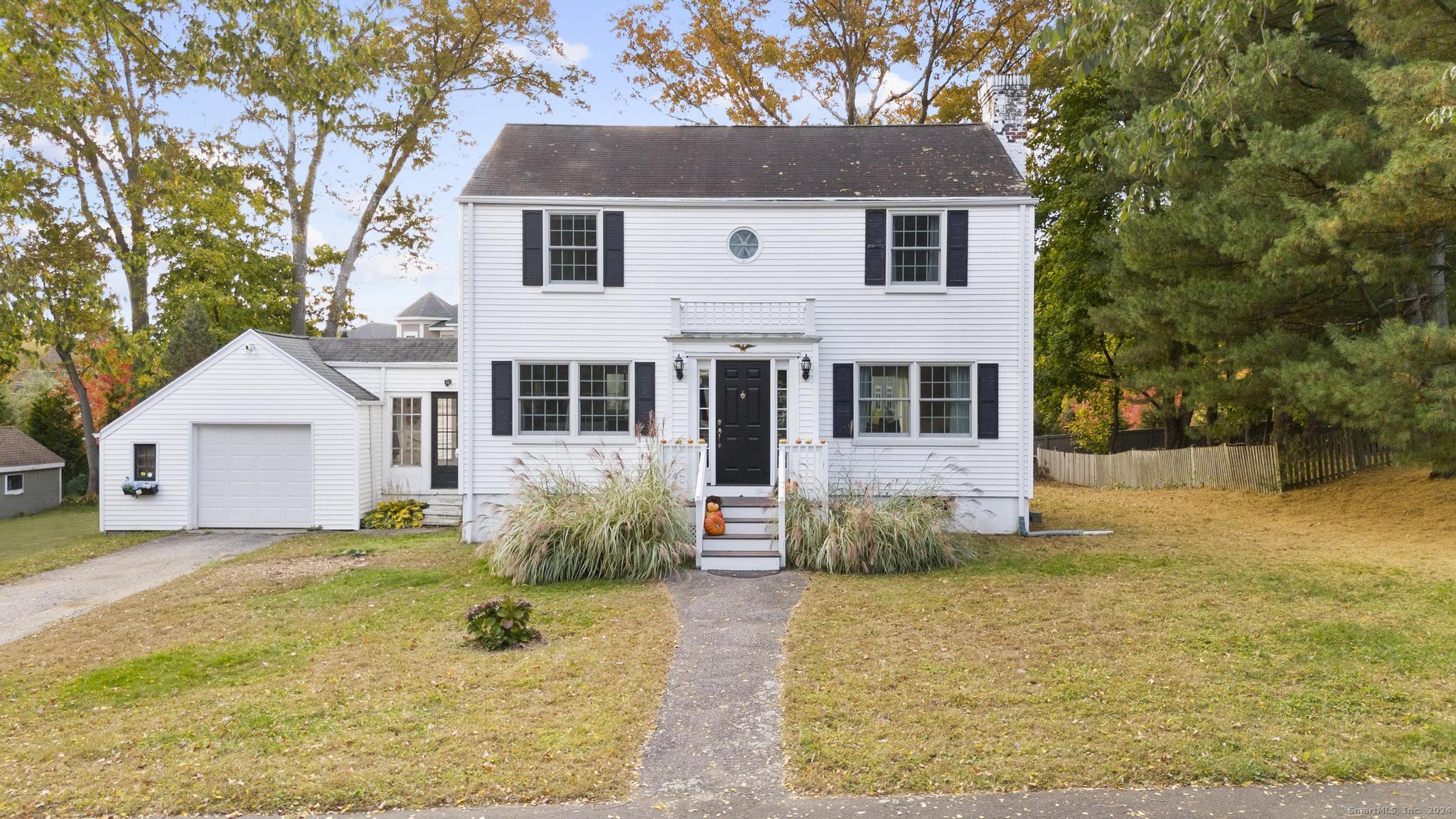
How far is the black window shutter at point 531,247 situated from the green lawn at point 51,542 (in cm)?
844

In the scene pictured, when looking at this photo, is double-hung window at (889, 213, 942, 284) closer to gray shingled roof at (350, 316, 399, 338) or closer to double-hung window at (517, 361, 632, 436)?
double-hung window at (517, 361, 632, 436)

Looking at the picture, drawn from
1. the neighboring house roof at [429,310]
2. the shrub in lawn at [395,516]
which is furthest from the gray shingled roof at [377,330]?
the shrub in lawn at [395,516]

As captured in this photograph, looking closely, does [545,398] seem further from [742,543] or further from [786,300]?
[742,543]

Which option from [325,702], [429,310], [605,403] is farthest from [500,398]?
[429,310]

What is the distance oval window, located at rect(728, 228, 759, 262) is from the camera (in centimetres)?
1494

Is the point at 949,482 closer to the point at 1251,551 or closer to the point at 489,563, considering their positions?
the point at 1251,551

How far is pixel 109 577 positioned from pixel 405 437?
6308 mm

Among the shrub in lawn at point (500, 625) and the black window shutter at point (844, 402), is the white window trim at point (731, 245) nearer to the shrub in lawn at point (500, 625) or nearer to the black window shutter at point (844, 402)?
the black window shutter at point (844, 402)

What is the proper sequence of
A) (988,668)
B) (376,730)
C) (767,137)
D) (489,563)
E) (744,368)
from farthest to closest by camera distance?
(767,137), (744,368), (489,563), (988,668), (376,730)

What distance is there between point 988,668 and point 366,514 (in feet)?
44.1

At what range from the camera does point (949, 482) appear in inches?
578

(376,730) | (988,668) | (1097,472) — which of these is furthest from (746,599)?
(1097,472)

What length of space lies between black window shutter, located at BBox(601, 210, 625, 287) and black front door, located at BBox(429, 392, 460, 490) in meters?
5.32

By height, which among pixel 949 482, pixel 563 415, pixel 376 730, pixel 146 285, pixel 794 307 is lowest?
pixel 376 730
